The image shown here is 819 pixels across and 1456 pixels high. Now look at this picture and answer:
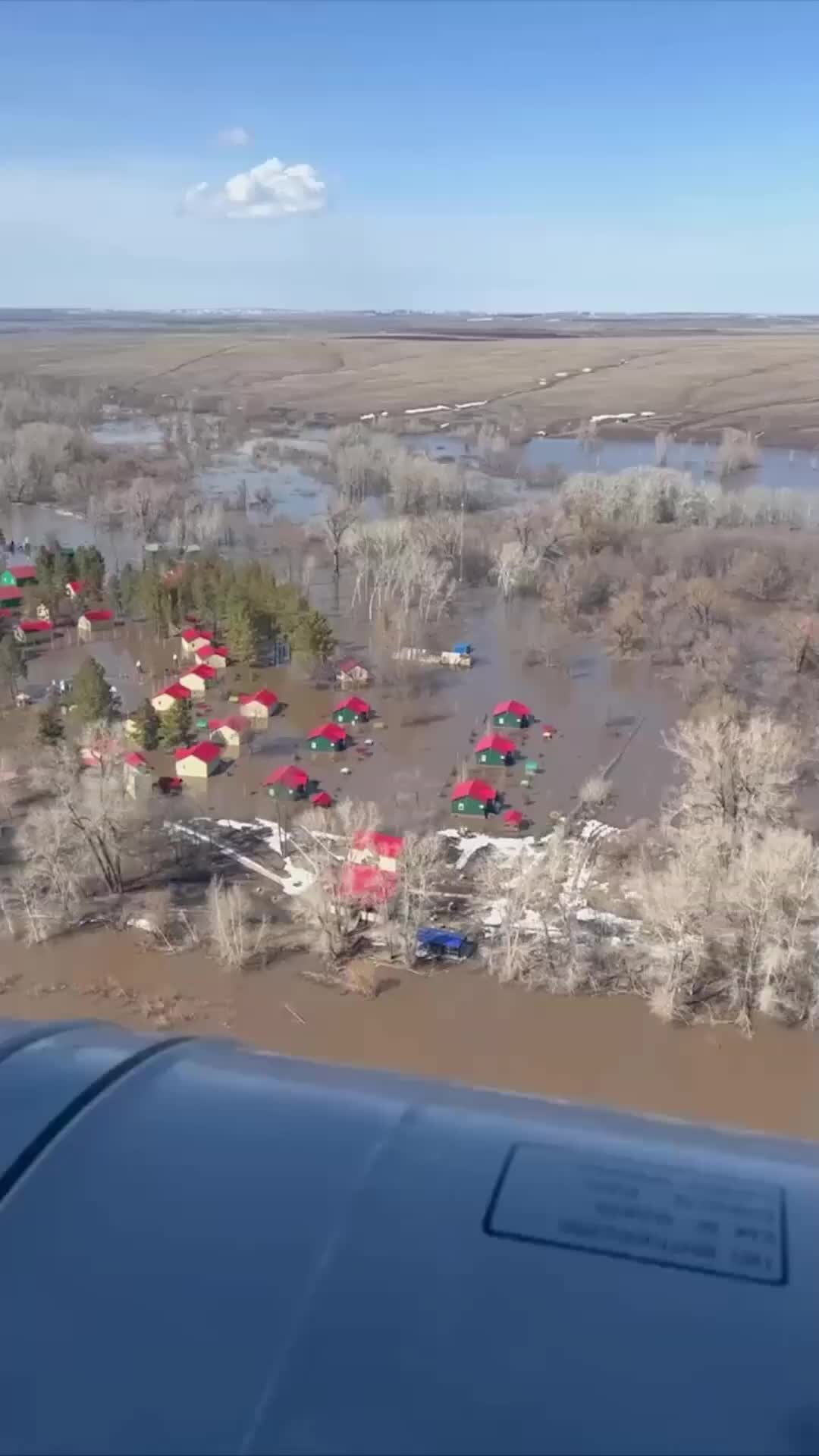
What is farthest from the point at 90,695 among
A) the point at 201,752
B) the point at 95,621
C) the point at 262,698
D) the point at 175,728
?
the point at 95,621

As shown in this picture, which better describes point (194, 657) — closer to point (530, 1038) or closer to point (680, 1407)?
point (530, 1038)

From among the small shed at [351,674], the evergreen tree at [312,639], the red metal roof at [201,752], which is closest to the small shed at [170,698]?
the red metal roof at [201,752]

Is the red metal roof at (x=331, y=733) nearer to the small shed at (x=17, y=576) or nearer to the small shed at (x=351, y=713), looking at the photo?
the small shed at (x=351, y=713)


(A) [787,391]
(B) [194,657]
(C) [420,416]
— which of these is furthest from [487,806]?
(A) [787,391]

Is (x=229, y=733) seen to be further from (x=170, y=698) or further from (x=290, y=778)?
(x=290, y=778)

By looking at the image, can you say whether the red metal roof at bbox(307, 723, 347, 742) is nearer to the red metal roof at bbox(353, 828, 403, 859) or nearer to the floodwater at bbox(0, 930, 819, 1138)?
the red metal roof at bbox(353, 828, 403, 859)

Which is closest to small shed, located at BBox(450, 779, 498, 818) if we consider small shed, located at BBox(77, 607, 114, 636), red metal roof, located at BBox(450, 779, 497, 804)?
red metal roof, located at BBox(450, 779, 497, 804)
